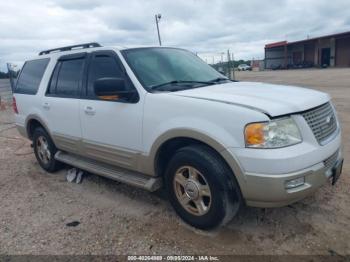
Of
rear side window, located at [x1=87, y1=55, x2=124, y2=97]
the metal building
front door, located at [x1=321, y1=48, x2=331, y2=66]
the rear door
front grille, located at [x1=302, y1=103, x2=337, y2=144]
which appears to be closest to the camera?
front grille, located at [x1=302, y1=103, x2=337, y2=144]

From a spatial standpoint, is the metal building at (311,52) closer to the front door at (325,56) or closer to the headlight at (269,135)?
the front door at (325,56)

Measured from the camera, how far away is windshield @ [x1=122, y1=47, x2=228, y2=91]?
12.5ft

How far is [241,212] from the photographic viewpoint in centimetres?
376

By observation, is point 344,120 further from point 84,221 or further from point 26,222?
point 26,222

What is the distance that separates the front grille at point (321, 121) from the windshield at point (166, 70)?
132cm

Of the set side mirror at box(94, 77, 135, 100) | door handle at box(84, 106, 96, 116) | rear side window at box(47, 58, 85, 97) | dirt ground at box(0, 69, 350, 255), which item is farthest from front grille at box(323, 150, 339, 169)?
rear side window at box(47, 58, 85, 97)

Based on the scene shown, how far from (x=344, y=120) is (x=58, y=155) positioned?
6403 mm

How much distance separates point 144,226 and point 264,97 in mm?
1809

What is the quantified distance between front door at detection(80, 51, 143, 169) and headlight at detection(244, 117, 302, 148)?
4.27 ft

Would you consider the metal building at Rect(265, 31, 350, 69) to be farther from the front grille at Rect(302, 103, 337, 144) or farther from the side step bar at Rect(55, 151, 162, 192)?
the side step bar at Rect(55, 151, 162, 192)

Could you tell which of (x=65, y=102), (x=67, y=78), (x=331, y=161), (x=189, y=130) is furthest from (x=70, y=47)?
(x=331, y=161)

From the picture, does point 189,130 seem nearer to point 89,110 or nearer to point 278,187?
point 278,187

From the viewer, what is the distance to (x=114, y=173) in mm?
4145

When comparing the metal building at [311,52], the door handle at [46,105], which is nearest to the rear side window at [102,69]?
the door handle at [46,105]
